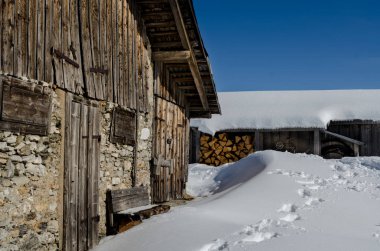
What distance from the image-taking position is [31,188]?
18.1 ft

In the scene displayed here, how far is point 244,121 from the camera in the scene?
20.0m

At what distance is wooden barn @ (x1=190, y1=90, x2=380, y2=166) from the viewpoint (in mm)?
19594

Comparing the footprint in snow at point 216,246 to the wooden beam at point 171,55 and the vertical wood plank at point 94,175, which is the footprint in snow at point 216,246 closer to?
the vertical wood plank at point 94,175

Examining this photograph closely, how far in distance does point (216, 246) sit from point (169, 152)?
549 cm

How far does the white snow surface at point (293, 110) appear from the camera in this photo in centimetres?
1970

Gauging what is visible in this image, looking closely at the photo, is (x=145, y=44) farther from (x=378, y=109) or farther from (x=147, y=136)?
(x=378, y=109)

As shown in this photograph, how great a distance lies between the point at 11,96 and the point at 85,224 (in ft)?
8.52

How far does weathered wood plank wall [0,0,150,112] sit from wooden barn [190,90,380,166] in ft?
35.4

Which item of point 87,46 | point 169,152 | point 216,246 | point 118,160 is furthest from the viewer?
point 169,152

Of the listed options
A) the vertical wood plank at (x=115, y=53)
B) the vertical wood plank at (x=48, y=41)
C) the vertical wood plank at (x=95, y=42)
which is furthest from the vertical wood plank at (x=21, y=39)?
the vertical wood plank at (x=115, y=53)

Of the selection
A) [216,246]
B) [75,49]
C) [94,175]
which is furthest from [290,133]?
[75,49]

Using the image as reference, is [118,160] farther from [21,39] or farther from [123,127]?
[21,39]

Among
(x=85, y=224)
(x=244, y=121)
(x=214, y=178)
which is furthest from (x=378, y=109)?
(x=85, y=224)

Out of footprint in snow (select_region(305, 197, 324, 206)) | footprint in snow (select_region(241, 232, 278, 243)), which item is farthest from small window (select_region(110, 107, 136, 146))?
footprint in snow (select_region(305, 197, 324, 206))
